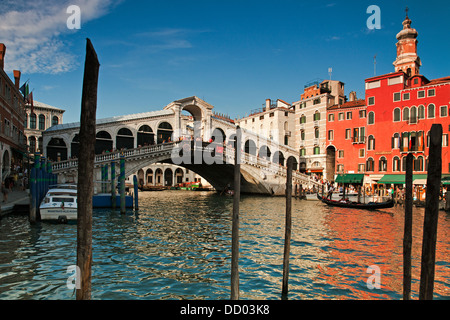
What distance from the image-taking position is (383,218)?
58.2ft

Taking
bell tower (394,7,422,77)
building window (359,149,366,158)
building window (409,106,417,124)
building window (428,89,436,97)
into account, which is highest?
bell tower (394,7,422,77)

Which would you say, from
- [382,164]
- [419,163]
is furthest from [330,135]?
[419,163]

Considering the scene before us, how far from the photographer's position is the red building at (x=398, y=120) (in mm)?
28266

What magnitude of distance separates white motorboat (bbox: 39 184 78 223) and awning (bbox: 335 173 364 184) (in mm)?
27108

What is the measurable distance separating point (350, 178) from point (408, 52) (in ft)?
46.6

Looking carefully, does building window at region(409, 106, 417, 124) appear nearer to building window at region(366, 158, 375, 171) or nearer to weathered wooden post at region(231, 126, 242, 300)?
building window at region(366, 158, 375, 171)

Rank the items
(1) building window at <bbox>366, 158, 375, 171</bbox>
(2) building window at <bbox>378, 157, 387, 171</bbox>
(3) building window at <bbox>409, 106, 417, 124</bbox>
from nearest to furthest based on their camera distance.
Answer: (3) building window at <bbox>409, 106, 417, 124</bbox> → (2) building window at <bbox>378, 157, 387, 171</bbox> → (1) building window at <bbox>366, 158, 375, 171</bbox>

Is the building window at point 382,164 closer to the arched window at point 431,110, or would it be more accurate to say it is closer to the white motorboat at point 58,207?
the arched window at point 431,110

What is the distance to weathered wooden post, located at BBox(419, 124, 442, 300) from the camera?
4059mm

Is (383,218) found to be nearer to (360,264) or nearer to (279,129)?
(360,264)

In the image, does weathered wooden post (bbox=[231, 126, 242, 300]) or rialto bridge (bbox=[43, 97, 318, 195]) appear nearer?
weathered wooden post (bbox=[231, 126, 242, 300])

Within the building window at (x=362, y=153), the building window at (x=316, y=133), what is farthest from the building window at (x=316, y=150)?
the building window at (x=362, y=153)

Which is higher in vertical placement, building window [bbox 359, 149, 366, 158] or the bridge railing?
building window [bbox 359, 149, 366, 158]

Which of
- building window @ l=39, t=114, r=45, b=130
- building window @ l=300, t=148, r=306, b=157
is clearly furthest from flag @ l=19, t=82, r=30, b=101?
building window @ l=300, t=148, r=306, b=157
